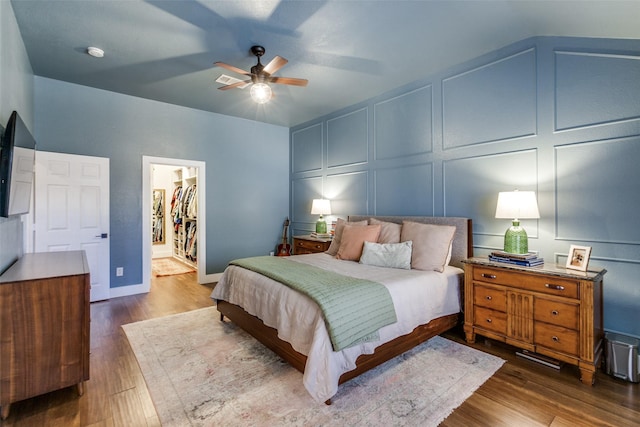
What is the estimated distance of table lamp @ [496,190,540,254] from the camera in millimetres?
2574

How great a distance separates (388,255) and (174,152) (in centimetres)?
379

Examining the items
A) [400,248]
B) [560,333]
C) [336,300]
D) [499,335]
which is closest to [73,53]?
[336,300]

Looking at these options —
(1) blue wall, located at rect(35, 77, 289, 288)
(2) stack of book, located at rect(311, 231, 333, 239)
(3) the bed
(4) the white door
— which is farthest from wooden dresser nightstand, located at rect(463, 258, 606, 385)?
(4) the white door

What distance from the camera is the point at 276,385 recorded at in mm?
2146

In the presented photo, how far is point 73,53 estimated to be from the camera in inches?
124

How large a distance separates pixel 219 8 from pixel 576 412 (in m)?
3.89

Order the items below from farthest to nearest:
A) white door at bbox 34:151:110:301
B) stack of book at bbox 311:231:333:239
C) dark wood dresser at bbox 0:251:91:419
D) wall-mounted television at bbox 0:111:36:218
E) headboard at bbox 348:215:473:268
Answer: stack of book at bbox 311:231:333:239
white door at bbox 34:151:110:301
headboard at bbox 348:215:473:268
wall-mounted television at bbox 0:111:36:218
dark wood dresser at bbox 0:251:91:419

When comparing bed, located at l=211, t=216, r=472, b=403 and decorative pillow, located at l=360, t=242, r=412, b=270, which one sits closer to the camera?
bed, located at l=211, t=216, r=472, b=403

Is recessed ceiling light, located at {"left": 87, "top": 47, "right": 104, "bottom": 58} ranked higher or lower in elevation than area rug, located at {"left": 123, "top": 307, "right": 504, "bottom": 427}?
higher

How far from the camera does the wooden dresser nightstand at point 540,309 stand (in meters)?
2.16

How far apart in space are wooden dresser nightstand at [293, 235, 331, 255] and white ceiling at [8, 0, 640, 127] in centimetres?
229

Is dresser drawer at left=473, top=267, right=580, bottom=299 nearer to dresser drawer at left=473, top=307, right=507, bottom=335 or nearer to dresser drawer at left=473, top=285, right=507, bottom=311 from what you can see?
dresser drawer at left=473, top=285, right=507, bottom=311

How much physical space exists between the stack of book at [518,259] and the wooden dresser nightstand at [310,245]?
2351 mm

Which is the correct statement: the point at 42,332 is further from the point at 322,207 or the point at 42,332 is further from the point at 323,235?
the point at 322,207
